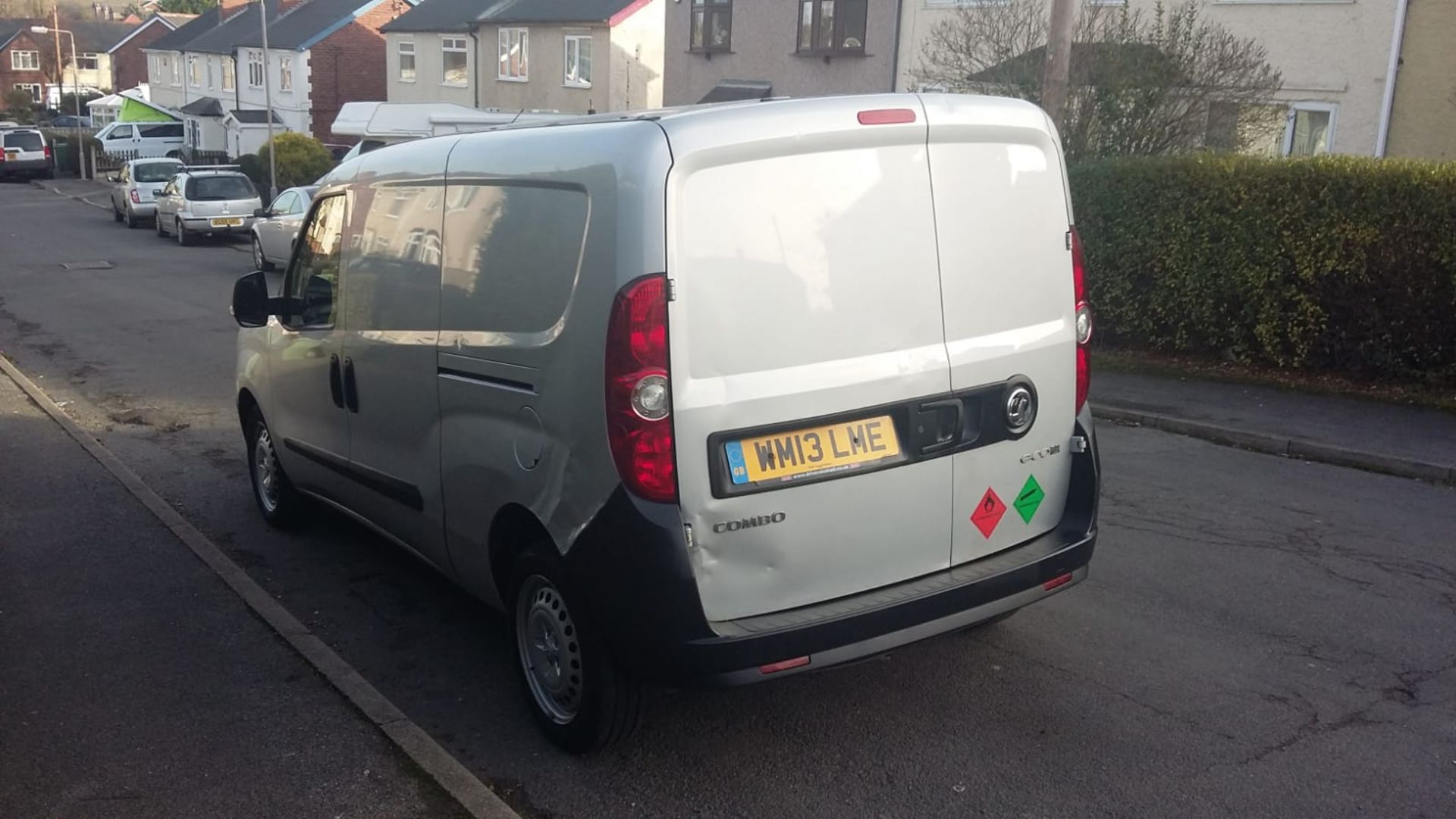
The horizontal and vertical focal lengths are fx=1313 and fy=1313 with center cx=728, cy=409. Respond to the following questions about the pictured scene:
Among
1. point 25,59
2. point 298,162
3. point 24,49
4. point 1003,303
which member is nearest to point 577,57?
point 298,162

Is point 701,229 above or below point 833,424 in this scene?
above

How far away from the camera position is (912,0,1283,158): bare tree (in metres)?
15.3

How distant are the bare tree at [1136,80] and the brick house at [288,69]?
35.1 meters

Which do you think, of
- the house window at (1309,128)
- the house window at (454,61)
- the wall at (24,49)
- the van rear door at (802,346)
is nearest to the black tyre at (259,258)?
the house window at (1309,128)

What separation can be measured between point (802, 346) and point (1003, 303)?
0.91m

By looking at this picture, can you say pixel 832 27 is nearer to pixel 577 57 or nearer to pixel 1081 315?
pixel 577 57

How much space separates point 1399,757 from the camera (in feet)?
14.7

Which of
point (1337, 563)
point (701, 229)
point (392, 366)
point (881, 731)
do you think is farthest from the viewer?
point (1337, 563)

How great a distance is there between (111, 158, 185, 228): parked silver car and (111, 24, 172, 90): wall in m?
62.3

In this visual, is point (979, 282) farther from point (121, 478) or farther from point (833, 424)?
point (121, 478)

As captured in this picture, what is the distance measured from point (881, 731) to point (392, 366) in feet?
8.13

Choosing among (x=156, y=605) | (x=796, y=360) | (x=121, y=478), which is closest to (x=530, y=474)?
(x=796, y=360)

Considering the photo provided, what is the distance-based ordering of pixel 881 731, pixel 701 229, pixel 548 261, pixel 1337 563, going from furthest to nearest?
pixel 1337 563 < pixel 881 731 < pixel 548 261 < pixel 701 229

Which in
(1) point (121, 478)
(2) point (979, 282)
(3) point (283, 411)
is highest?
(2) point (979, 282)
